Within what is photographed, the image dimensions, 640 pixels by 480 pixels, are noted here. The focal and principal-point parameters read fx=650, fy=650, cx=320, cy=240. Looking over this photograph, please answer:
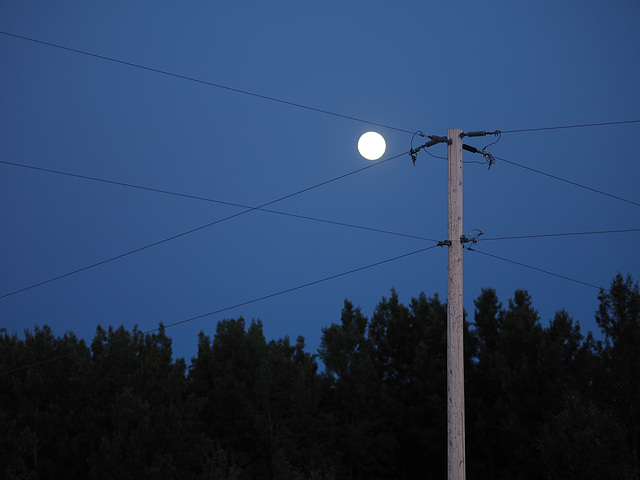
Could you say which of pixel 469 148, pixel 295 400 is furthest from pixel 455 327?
pixel 295 400

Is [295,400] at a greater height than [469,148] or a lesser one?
lesser

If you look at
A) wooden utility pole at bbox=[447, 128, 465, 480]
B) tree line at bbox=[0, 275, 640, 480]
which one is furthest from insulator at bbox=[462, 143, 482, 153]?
tree line at bbox=[0, 275, 640, 480]

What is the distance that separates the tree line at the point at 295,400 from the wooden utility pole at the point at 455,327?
87.1 feet

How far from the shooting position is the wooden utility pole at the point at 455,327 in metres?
13.0

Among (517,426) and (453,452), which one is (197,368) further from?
(453,452)

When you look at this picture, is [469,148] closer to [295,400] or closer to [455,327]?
[455,327]

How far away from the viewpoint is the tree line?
41781 mm

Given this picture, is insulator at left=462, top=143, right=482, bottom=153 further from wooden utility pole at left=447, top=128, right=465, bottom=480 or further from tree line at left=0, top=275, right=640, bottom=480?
tree line at left=0, top=275, right=640, bottom=480

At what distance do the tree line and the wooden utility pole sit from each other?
87.1 ft

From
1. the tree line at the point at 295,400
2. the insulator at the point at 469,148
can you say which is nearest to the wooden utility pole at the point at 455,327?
the insulator at the point at 469,148

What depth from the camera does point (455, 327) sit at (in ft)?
43.7

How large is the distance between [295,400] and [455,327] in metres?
36.2

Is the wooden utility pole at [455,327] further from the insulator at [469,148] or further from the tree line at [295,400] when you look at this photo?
the tree line at [295,400]

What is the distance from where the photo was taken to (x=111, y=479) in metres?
40.0
